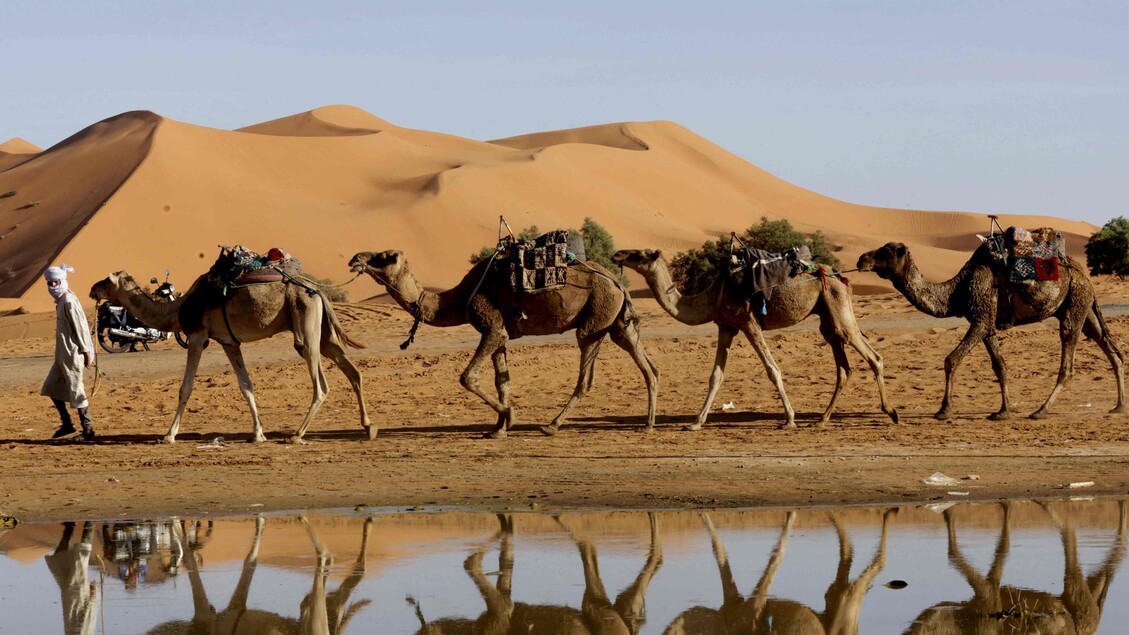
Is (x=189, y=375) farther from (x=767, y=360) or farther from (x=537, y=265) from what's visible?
(x=767, y=360)

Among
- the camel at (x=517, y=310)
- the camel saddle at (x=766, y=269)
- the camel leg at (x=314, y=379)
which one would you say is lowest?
the camel leg at (x=314, y=379)

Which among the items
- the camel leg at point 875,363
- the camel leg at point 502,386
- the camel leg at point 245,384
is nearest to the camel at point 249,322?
the camel leg at point 245,384

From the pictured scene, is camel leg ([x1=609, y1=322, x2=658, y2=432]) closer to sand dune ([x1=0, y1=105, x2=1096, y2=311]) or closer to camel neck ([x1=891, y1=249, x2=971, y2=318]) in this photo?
camel neck ([x1=891, y1=249, x2=971, y2=318])

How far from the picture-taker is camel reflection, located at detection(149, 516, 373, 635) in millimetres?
7289

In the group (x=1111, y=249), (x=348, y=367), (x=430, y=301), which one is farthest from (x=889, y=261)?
(x=1111, y=249)

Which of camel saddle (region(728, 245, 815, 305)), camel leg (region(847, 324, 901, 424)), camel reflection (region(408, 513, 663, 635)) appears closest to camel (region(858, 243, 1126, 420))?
camel leg (region(847, 324, 901, 424))

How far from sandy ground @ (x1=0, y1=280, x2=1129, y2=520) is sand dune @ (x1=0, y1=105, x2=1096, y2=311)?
947 inches

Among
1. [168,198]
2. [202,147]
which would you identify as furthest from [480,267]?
[202,147]

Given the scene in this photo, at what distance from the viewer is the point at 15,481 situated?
1258cm

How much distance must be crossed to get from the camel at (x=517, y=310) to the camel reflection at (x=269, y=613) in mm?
6020

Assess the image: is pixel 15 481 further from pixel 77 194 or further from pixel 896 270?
pixel 77 194

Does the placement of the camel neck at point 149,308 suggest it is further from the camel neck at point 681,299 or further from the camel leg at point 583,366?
the camel neck at point 681,299

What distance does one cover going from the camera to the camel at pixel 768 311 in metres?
15.2

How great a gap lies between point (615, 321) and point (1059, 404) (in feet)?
17.4
